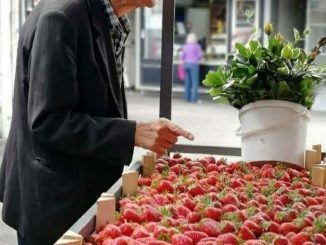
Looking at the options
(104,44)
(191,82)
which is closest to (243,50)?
(104,44)

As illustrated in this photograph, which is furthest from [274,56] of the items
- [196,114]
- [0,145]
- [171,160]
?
[196,114]

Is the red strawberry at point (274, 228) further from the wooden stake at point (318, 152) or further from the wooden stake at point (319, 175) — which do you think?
the wooden stake at point (318, 152)

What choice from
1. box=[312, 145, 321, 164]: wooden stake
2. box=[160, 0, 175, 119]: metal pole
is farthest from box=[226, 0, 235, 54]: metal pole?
box=[312, 145, 321, 164]: wooden stake

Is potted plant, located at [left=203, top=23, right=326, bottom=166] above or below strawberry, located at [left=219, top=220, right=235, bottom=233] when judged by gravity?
above

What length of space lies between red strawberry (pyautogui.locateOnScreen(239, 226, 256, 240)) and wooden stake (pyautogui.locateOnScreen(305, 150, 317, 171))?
3.60 feet

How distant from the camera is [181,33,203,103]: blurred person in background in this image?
12.6 m

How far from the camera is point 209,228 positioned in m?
1.59

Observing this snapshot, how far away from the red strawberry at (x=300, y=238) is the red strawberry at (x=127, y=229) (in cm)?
42

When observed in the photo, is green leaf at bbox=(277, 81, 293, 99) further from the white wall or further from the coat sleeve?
the white wall

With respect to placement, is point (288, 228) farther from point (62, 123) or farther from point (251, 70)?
point (251, 70)

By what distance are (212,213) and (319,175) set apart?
2.23 feet

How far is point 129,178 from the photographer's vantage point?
197 cm

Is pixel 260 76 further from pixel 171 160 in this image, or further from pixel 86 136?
pixel 86 136

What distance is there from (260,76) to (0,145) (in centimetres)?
548
